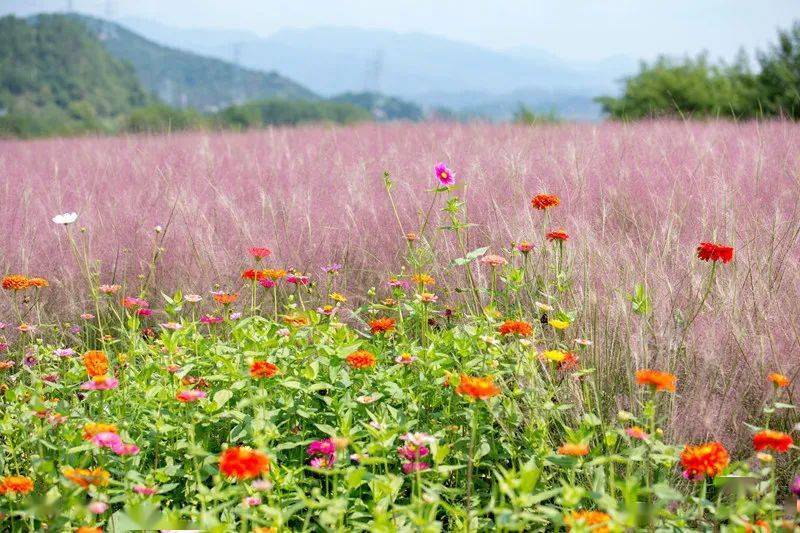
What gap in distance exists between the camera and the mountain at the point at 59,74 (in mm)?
78688

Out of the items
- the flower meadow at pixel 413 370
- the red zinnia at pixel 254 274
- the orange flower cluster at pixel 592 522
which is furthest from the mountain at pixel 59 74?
the orange flower cluster at pixel 592 522

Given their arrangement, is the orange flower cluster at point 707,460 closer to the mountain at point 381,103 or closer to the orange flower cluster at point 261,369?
the orange flower cluster at point 261,369

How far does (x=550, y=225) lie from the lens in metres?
2.94

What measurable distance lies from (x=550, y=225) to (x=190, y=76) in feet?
568

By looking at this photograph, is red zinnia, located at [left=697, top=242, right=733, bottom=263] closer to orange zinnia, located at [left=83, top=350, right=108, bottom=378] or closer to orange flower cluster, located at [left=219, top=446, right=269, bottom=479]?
orange flower cluster, located at [left=219, top=446, right=269, bottom=479]

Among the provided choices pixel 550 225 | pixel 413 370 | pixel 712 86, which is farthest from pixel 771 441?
pixel 712 86

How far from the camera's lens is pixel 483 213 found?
316cm

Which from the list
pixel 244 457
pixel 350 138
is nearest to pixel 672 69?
pixel 350 138

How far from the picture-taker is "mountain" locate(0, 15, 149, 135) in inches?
3098

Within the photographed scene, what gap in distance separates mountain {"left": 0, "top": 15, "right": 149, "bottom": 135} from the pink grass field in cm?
7758

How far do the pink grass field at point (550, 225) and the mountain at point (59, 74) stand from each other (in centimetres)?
7758

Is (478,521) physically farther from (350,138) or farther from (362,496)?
(350,138)

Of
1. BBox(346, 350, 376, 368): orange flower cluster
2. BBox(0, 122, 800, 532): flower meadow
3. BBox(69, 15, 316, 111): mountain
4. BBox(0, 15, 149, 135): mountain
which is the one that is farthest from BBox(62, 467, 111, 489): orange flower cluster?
BBox(69, 15, 316, 111): mountain

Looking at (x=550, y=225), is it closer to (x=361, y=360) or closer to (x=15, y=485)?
(x=361, y=360)
